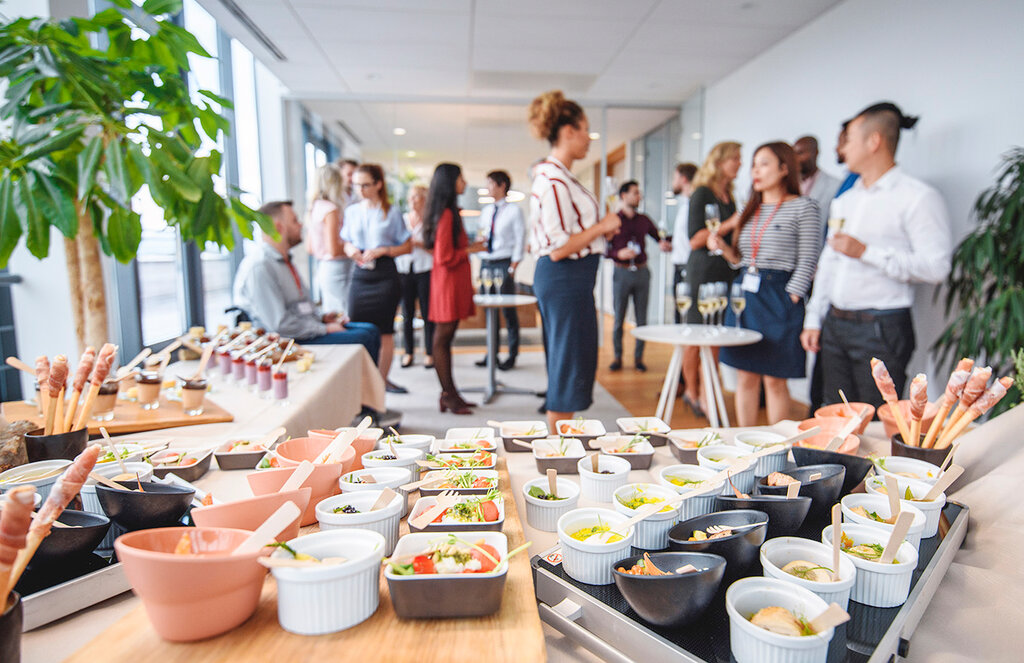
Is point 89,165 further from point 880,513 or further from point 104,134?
point 880,513

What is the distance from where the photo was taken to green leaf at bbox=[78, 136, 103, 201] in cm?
119

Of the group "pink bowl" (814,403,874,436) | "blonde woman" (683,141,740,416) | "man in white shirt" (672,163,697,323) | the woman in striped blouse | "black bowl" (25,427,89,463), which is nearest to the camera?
"black bowl" (25,427,89,463)

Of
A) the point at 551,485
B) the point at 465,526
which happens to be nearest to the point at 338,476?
the point at 465,526

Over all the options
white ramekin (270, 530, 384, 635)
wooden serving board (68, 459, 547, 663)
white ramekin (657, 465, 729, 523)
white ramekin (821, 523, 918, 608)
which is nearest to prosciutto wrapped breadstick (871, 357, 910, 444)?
white ramekin (657, 465, 729, 523)

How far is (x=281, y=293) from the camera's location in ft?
9.84

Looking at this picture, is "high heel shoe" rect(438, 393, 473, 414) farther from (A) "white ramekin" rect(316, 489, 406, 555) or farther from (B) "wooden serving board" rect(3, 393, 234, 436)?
(A) "white ramekin" rect(316, 489, 406, 555)

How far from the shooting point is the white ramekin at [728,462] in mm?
1008

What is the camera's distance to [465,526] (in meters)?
0.81

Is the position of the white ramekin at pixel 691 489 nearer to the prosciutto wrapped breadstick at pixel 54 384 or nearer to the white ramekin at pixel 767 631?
the white ramekin at pixel 767 631

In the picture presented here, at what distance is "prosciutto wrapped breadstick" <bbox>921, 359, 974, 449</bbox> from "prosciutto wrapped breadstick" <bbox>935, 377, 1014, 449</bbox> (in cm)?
2

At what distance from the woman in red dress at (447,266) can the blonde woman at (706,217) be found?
1.42 meters

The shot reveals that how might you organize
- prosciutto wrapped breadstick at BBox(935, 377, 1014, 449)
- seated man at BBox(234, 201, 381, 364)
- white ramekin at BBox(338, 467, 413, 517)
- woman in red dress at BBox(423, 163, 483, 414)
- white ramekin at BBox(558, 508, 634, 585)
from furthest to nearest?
1. woman in red dress at BBox(423, 163, 483, 414)
2. seated man at BBox(234, 201, 381, 364)
3. prosciutto wrapped breadstick at BBox(935, 377, 1014, 449)
4. white ramekin at BBox(338, 467, 413, 517)
5. white ramekin at BBox(558, 508, 634, 585)

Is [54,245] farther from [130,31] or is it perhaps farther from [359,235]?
[359,235]

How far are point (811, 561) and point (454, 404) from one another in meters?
3.26
